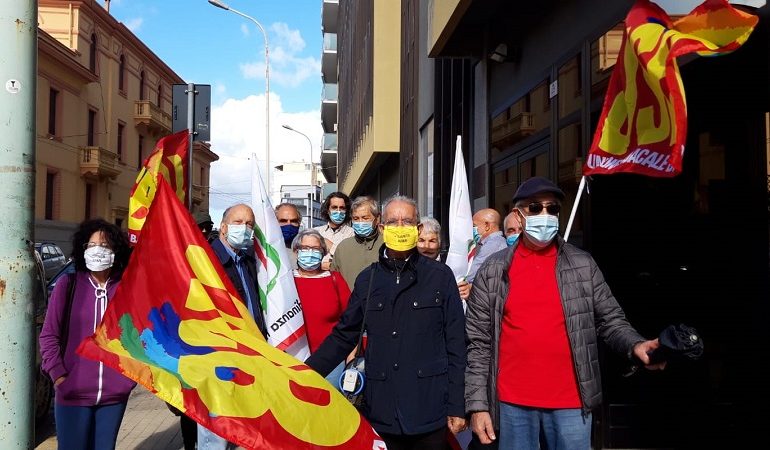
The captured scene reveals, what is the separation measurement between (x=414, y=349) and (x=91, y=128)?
132ft

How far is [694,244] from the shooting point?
20.1ft

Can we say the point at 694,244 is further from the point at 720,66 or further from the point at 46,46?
the point at 46,46

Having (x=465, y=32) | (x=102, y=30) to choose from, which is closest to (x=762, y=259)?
(x=465, y=32)

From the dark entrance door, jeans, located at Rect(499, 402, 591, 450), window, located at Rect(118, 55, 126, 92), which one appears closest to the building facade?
the dark entrance door

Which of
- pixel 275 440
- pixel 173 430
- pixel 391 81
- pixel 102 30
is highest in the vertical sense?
pixel 102 30

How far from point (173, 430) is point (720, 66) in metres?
5.69

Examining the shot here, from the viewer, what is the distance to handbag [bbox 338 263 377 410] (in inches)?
151

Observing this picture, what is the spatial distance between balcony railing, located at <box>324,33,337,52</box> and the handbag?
55.4 metres

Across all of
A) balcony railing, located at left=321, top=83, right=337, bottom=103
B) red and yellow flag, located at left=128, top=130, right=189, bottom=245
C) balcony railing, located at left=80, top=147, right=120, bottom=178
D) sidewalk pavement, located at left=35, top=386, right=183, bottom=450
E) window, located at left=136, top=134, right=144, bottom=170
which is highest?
balcony railing, located at left=321, top=83, right=337, bottom=103

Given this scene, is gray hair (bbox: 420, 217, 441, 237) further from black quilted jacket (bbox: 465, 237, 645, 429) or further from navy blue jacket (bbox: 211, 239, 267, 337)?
black quilted jacket (bbox: 465, 237, 645, 429)

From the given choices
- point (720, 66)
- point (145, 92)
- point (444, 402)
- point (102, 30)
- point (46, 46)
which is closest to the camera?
point (444, 402)

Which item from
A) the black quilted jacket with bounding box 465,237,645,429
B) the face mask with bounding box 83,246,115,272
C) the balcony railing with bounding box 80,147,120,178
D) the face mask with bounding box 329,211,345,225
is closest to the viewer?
the black quilted jacket with bounding box 465,237,645,429

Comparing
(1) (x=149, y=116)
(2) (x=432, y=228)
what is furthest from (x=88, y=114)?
(2) (x=432, y=228)

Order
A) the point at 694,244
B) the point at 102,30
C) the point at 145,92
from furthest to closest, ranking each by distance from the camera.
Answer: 1. the point at 145,92
2. the point at 102,30
3. the point at 694,244
